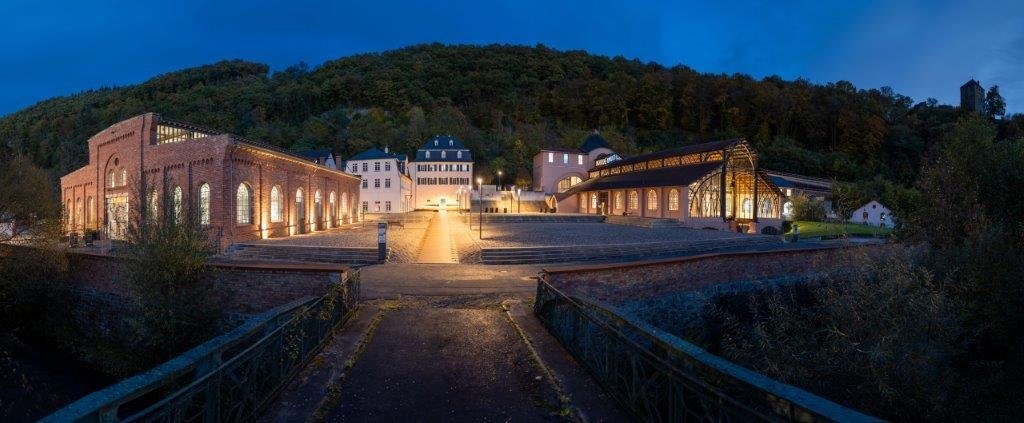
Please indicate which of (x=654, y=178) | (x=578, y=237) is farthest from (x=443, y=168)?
(x=578, y=237)

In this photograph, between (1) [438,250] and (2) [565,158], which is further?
(2) [565,158]

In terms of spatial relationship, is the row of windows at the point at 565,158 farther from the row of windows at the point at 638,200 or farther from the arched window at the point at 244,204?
the arched window at the point at 244,204

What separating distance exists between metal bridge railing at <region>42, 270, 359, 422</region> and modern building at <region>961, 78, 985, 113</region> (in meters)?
124

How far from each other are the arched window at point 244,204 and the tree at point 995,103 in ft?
426

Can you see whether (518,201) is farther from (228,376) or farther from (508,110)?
(228,376)

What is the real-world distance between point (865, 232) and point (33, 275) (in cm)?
4420

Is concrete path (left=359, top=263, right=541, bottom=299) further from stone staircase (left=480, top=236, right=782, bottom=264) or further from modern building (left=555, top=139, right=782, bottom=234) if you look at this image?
modern building (left=555, top=139, right=782, bottom=234)

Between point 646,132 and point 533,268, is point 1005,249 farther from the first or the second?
point 646,132

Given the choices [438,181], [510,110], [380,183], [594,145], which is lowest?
[380,183]

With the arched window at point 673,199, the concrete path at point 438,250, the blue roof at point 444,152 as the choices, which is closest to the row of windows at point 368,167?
the blue roof at point 444,152

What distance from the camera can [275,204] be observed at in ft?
80.9

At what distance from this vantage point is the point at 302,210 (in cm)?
2791

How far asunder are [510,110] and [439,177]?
42531mm

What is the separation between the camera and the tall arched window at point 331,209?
107ft
